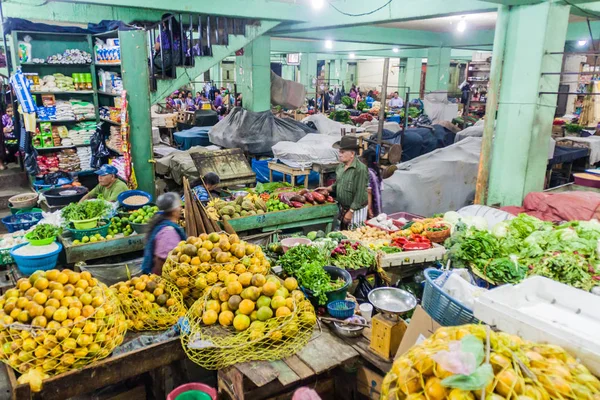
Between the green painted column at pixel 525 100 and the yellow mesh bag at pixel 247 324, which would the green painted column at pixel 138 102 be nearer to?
the yellow mesh bag at pixel 247 324

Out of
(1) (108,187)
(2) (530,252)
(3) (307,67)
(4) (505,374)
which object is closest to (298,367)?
(4) (505,374)

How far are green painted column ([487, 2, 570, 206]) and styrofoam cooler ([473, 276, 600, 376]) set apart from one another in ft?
14.5

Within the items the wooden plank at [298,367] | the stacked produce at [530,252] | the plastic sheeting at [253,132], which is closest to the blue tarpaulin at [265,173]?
the plastic sheeting at [253,132]

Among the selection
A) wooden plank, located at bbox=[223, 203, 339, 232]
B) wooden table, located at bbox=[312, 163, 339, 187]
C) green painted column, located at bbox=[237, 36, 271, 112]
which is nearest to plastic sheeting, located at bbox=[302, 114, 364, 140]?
green painted column, located at bbox=[237, 36, 271, 112]

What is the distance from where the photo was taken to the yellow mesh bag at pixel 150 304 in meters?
3.58

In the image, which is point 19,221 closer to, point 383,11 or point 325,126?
point 383,11

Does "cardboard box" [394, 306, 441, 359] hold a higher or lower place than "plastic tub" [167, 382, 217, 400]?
higher

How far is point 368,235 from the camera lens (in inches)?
225

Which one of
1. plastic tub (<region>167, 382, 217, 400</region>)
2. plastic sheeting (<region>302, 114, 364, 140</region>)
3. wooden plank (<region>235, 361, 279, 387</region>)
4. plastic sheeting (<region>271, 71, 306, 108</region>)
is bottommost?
plastic tub (<region>167, 382, 217, 400</region>)

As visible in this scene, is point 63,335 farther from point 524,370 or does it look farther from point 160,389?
point 524,370

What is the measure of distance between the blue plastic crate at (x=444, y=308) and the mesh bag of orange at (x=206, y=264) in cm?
124

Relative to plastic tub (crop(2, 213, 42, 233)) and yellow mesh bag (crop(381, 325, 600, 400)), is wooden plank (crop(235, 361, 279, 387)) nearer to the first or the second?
yellow mesh bag (crop(381, 325, 600, 400))

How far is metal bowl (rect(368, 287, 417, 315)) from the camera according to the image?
11.2 feet

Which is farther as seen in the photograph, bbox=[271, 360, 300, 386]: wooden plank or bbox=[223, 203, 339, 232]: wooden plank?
bbox=[223, 203, 339, 232]: wooden plank
